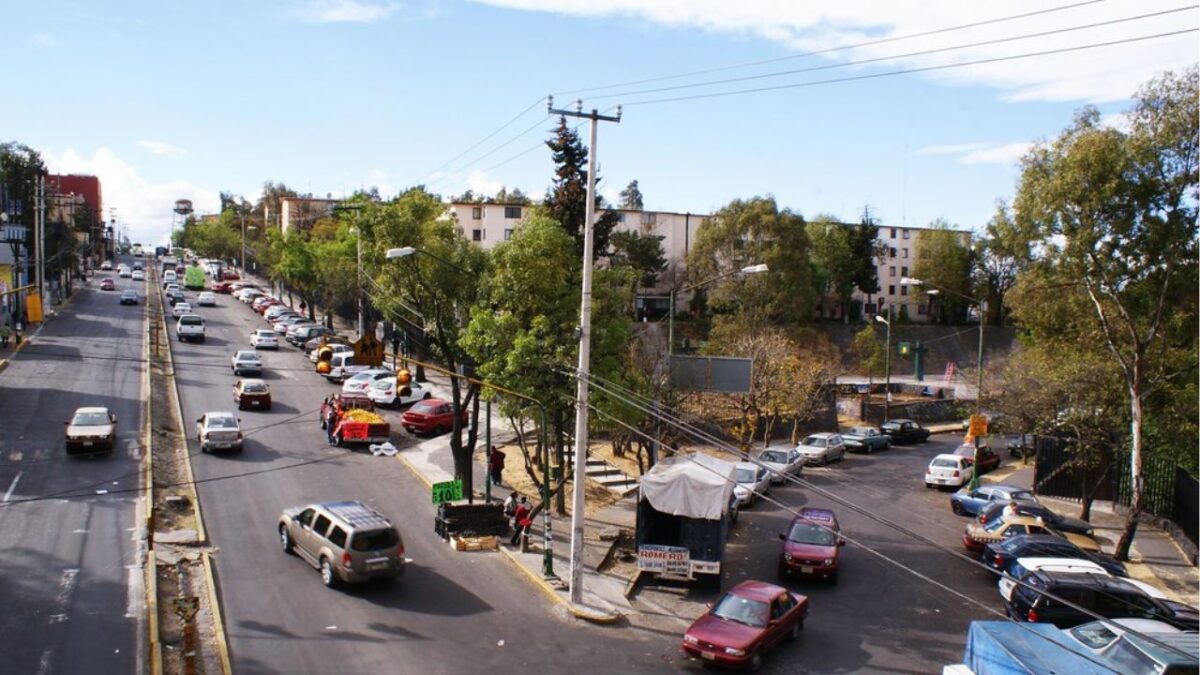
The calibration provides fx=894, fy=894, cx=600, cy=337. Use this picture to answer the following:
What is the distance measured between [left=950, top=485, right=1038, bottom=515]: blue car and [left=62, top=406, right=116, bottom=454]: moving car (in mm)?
28448

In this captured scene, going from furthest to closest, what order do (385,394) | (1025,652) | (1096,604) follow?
(385,394), (1096,604), (1025,652)

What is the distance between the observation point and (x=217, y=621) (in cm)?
1658

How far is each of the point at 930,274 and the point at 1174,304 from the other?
55783 mm

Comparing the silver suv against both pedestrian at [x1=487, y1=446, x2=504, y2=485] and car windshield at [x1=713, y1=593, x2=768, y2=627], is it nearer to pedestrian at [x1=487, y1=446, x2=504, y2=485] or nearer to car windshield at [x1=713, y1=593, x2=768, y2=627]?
car windshield at [x1=713, y1=593, x2=768, y2=627]

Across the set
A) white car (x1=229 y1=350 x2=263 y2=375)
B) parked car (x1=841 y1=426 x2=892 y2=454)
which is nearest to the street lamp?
parked car (x1=841 y1=426 x2=892 y2=454)

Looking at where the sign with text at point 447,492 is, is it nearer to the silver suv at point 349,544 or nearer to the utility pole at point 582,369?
the silver suv at point 349,544

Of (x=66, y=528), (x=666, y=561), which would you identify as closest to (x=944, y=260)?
(x=666, y=561)

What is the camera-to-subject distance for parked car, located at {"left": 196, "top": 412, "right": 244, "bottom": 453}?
30484 millimetres

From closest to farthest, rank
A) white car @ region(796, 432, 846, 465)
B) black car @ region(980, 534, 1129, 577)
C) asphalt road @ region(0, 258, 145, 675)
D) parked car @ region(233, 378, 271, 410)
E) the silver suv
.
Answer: asphalt road @ region(0, 258, 145, 675), the silver suv, black car @ region(980, 534, 1129, 577), parked car @ region(233, 378, 271, 410), white car @ region(796, 432, 846, 465)

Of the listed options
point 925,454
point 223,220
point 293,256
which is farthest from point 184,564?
point 223,220

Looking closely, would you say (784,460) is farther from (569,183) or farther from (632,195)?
(632,195)

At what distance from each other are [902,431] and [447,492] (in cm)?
2998

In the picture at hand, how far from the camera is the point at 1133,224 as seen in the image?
24688mm

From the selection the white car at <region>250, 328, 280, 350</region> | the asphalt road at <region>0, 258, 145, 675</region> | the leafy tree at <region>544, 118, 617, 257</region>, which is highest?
the leafy tree at <region>544, 118, 617, 257</region>
